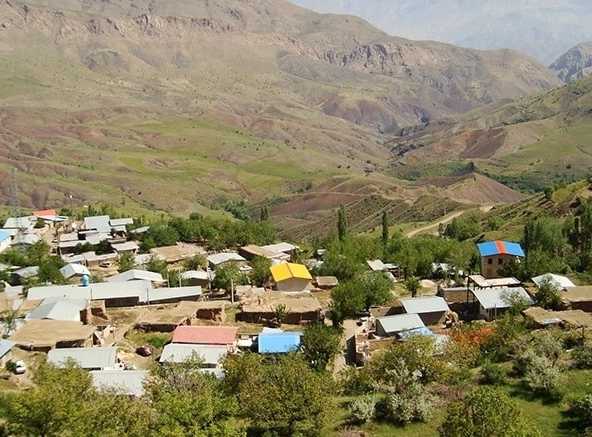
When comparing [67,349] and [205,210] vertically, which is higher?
[205,210]

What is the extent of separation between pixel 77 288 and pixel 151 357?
19.0m

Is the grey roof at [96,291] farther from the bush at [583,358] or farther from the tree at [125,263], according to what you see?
the bush at [583,358]

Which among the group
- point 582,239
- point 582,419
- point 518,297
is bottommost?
point 582,419

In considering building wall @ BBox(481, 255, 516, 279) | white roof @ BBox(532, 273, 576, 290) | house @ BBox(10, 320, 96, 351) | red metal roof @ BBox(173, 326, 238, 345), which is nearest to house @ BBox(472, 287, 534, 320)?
white roof @ BBox(532, 273, 576, 290)

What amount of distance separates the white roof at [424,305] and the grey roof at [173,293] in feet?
65.3

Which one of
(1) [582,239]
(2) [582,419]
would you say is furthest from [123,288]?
(1) [582,239]

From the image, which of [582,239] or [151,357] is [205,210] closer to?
[582,239]

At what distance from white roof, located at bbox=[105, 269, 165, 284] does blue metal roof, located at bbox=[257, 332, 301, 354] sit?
83.2ft

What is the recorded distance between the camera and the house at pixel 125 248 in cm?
8650

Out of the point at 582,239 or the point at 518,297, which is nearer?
the point at 518,297

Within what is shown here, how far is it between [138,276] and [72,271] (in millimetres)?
9071

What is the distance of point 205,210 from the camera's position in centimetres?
17538

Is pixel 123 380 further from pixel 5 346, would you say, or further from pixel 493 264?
pixel 493 264

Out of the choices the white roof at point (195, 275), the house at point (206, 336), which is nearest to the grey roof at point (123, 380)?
the house at point (206, 336)
